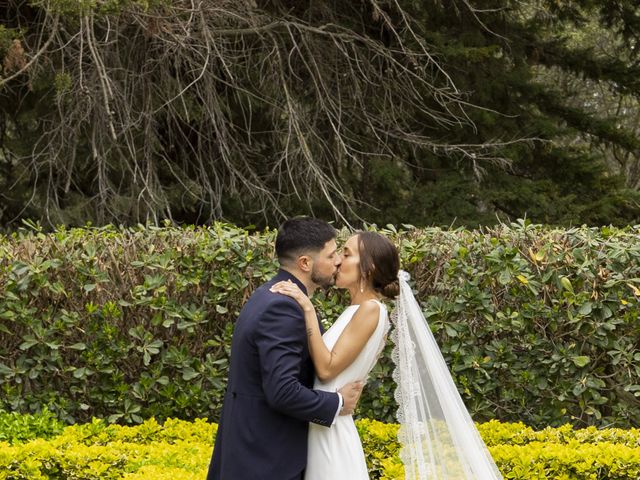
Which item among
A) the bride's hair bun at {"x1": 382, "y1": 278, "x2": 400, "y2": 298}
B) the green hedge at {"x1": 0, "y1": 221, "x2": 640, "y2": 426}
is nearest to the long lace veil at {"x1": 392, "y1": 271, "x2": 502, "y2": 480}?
the bride's hair bun at {"x1": 382, "y1": 278, "x2": 400, "y2": 298}

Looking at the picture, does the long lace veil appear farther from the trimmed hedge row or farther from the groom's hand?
the trimmed hedge row

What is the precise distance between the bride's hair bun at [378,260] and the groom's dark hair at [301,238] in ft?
0.60

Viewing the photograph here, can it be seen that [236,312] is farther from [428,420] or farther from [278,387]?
[278,387]

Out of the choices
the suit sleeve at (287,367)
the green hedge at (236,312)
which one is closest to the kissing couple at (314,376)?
the suit sleeve at (287,367)

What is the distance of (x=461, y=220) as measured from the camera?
1066 centimetres

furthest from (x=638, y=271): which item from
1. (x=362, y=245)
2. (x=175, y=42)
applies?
(x=175, y=42)

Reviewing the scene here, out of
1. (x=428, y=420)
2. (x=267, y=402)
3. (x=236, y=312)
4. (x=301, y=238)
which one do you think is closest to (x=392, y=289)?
(x=301, y=238)

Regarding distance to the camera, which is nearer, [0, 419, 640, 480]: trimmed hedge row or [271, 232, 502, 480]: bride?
[271, 232, 502, 480]: bride

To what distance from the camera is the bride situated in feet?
11.3

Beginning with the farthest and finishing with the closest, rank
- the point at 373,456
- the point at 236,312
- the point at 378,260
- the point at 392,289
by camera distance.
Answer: the point at 236,312 → the point at 373,456 → the point at 392,289 → the point at 378,260

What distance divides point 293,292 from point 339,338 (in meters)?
0.31

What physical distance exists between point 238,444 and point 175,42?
6064 millimetres

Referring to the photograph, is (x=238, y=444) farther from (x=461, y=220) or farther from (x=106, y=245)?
(x=461, y=220)

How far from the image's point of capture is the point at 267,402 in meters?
3.28
